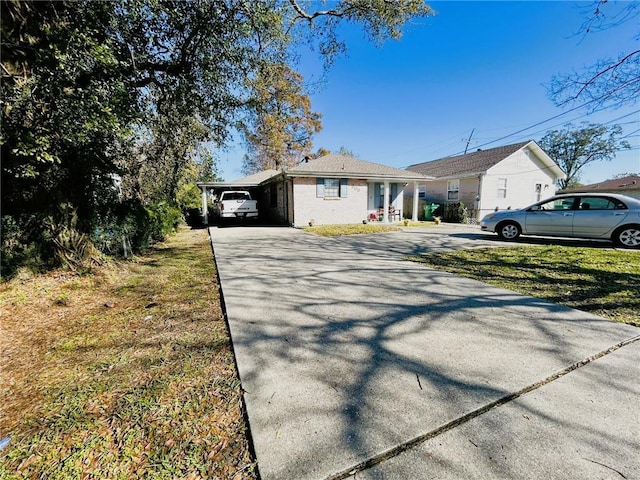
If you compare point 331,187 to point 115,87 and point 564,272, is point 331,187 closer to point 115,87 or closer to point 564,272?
point 564,272

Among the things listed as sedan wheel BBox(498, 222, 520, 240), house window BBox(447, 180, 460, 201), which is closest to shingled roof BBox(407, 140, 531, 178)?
house window BBox(447, 180, 460, 201)

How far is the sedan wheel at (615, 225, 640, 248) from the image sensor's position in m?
7.37

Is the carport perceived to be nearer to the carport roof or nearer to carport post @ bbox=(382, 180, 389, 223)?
the carport roof

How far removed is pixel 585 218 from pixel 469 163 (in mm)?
13678

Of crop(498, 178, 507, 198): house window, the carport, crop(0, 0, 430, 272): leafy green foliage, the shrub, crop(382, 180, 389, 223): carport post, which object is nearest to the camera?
crop(0, 0, 430, 272): leafy green foliage

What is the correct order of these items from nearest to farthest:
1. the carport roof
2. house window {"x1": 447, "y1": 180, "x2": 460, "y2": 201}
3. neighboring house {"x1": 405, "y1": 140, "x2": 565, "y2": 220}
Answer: the carport roof < neighboring house {"x1": 405, "y1": 140, "x2": 565, "y2": 220} < house window {"x1": 447, "y1": 180, "x2": 460, "y2": 201}

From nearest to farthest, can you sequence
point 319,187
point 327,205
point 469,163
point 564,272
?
point 564,272 → point 319,187 → point 327,205 → point 469,163

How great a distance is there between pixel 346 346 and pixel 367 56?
11.8 meters

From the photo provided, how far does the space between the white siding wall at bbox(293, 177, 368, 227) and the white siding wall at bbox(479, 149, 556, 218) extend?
26.7 ft

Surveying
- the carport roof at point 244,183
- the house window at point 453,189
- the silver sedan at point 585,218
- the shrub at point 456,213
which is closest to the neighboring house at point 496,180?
the house window at point 453,189

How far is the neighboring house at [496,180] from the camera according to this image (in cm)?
1788

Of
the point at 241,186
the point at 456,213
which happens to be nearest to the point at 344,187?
the point at 456,213

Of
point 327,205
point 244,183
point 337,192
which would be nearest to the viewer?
point 327,205

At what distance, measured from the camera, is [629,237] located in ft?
24.5
